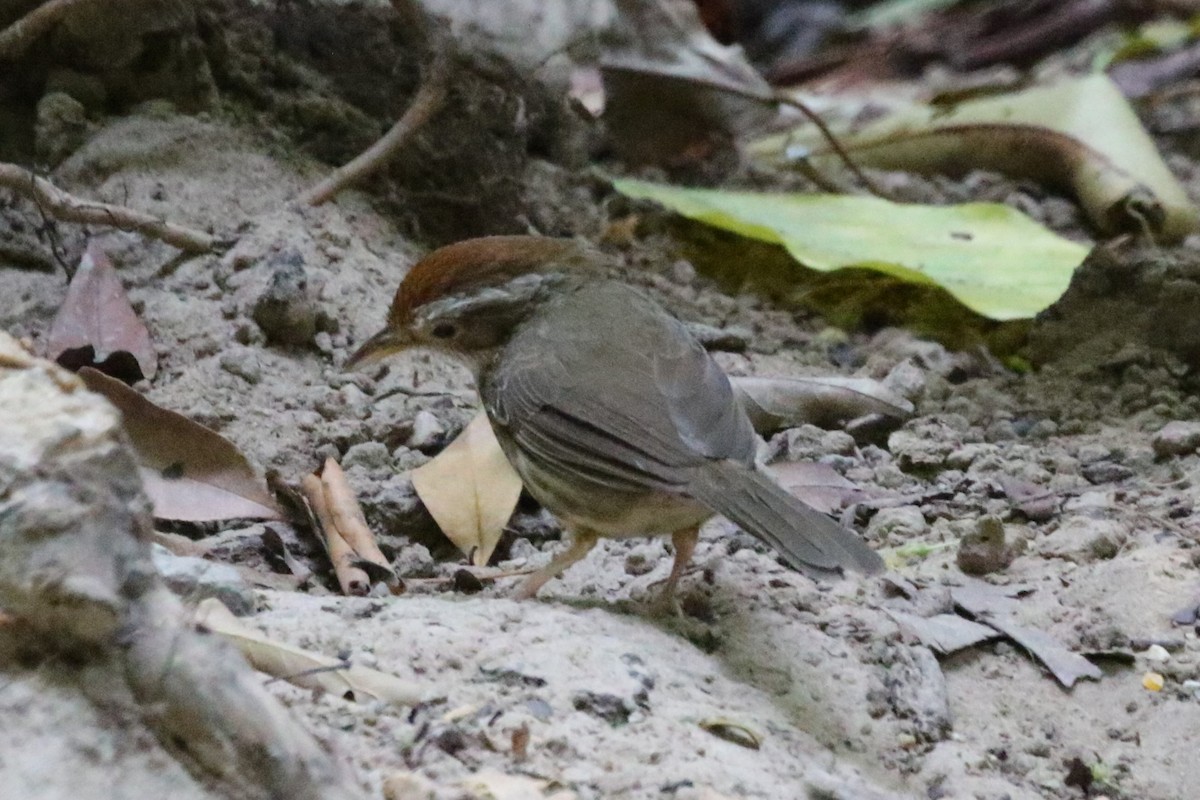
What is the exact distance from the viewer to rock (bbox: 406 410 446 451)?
4.10m

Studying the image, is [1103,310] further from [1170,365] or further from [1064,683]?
[1064,683]

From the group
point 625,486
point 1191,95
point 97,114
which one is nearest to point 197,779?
point 625,486

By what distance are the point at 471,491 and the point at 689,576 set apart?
658 millimetres

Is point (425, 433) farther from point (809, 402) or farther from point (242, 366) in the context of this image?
point (809, 402)

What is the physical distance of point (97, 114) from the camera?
4820 mm

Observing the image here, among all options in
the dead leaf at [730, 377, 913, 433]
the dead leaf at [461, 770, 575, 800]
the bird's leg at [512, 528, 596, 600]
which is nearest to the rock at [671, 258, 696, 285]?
the dead leaf at [730, 377, 913, 433]

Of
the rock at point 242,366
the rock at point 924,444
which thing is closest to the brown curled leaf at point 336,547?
the rock at point 242,366

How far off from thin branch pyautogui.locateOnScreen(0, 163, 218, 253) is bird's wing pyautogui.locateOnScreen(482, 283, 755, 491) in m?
1.18

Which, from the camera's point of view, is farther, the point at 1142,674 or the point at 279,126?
the point at 279,126

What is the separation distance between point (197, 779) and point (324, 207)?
3045 millimetres

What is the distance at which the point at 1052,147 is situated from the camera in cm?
Answer: 642

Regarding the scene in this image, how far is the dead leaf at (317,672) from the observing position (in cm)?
238

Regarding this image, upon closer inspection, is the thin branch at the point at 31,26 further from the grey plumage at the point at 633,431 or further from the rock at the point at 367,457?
the grey plumage at the point at 633,431

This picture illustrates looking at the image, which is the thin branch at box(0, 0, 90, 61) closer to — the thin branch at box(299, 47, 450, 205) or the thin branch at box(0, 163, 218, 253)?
the thin branch at box(0, 163, 218, 253)
